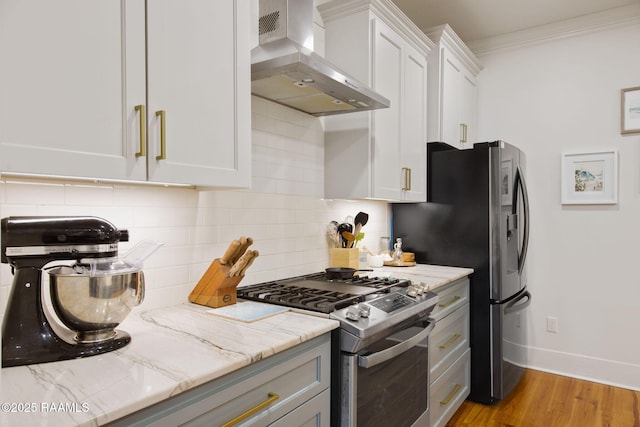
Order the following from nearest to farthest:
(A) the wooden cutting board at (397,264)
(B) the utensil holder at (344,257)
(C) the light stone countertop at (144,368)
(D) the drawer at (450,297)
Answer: (C) the light stone countertop at (144,368) → (D) the drawer at (450,297) → (B) the utensil holder at (344,257) → (A) the wooden cutting board at (397,264)

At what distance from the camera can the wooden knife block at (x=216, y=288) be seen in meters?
1.61

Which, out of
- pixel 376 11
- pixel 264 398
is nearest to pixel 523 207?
pixel 376 11

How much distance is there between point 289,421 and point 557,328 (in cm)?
292

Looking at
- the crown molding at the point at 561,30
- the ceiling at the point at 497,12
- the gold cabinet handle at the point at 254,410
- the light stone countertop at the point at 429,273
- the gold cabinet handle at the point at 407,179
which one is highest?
the ceiling at the point at 497,12

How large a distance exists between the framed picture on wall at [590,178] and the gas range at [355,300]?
1936 millimetres

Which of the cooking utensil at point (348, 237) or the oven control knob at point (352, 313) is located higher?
the cooking utensil at point (348, 237)

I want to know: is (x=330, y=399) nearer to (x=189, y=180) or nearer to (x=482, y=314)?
(x=189, y=180)

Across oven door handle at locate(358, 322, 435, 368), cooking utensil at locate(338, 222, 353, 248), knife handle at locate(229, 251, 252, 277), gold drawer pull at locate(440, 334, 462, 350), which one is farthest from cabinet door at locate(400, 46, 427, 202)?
knife handle at locate(229, 251, 252, 277)

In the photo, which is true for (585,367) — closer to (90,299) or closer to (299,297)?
(299,297)

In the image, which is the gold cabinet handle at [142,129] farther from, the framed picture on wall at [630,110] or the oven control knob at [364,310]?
the framed picture on wall at [630,110]

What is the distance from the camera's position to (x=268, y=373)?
1.21 m

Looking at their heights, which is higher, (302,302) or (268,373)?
(302,302)

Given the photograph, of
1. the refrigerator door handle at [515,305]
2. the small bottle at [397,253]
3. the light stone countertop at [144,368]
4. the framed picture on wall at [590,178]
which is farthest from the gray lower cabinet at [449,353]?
the framed picture on wall at [590,178]

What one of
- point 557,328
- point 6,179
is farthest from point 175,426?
point 557,328
